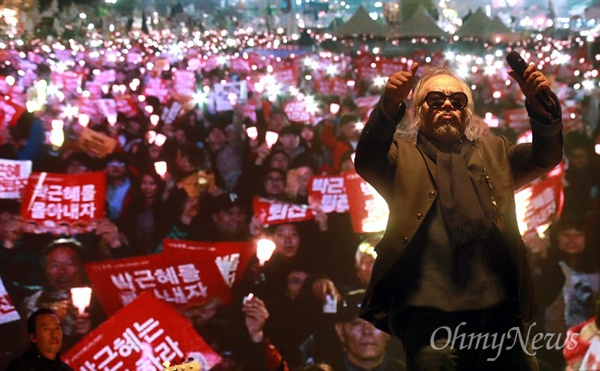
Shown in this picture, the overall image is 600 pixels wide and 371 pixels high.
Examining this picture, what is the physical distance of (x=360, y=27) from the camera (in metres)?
9.66

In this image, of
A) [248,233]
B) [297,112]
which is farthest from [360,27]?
[248,233]

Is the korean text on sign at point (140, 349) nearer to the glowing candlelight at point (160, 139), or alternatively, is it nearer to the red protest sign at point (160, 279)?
the red protest sign at point (160, 279)

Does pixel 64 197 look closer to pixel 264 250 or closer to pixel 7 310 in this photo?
pixel 7 310

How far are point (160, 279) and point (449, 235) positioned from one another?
164 inches

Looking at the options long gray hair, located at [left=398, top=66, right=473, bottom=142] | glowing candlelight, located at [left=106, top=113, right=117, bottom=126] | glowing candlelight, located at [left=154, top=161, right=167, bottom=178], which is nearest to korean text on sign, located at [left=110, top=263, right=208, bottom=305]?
glowing candlelight, located at [left=154, top=161, right=167, bottom=178]

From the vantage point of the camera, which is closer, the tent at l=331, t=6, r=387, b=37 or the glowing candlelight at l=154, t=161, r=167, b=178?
the glowing candlelight at l=154, t=161, r=167, b=178

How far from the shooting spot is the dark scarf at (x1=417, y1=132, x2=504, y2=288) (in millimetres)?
2070

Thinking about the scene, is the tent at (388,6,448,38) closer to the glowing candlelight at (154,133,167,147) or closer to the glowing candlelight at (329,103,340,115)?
the glowing candlelight at (329,103,340,115)

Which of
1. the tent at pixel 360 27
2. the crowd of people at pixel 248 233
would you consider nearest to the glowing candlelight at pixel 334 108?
the crowd of people at pixel 248 233

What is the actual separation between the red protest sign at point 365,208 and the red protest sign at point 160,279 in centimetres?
131

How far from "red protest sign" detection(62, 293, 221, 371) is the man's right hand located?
12.3 ft

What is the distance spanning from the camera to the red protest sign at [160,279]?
585 cm

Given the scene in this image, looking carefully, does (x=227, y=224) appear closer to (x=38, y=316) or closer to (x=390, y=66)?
(x=38, y=316)

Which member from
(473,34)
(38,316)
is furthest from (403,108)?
(473,34)
